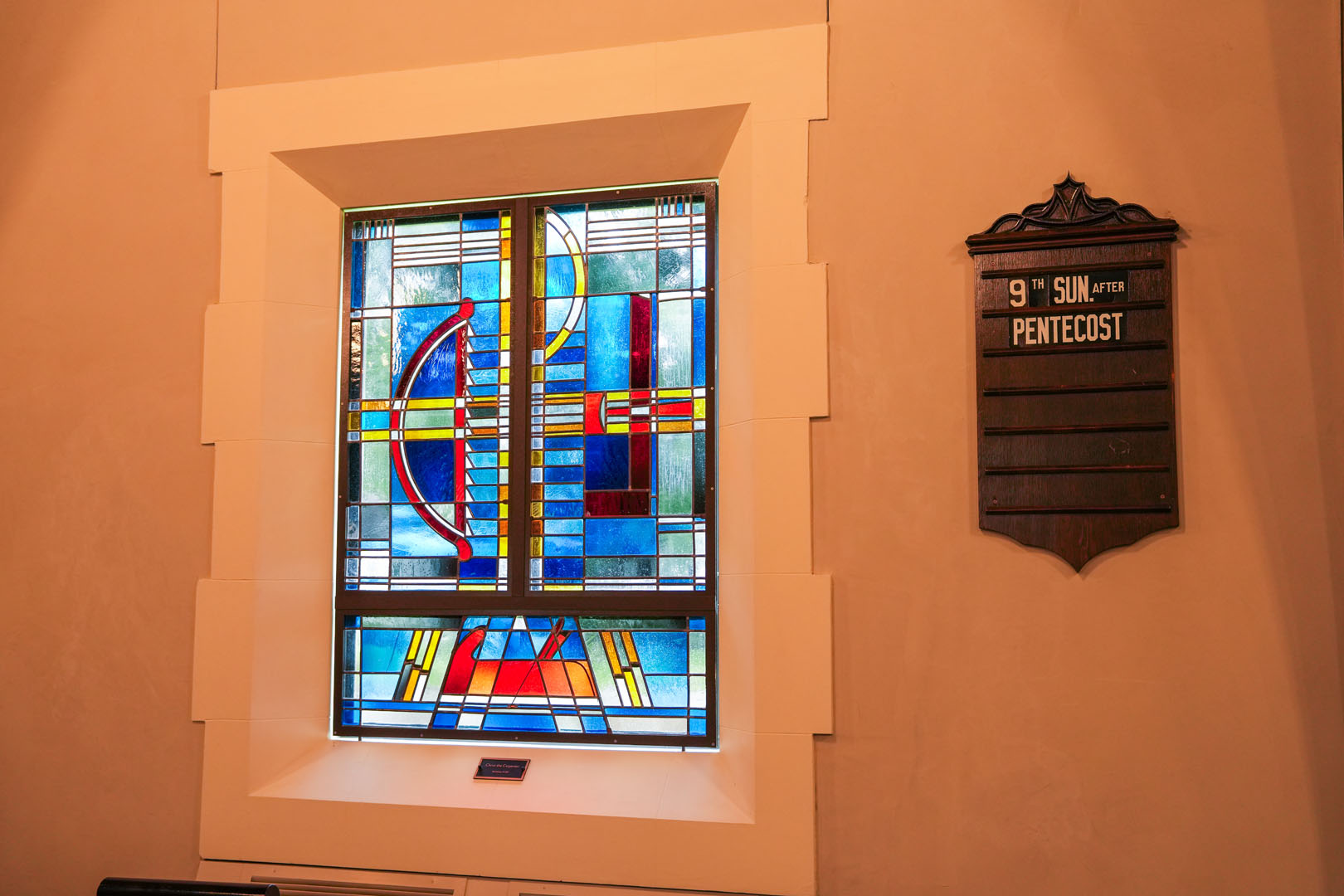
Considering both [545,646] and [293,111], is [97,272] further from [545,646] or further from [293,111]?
[545,646]

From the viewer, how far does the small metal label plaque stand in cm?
251

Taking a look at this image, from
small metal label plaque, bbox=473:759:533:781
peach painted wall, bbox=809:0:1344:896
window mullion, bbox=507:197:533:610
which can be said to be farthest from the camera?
window mullion, bbox=507:197:533:610

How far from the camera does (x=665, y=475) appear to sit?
2695 millimetres

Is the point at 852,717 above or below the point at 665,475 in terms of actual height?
below

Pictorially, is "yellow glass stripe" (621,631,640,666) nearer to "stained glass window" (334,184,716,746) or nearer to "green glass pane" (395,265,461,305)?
"stained glass window" (334,184,716,746)

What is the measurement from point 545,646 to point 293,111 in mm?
1720

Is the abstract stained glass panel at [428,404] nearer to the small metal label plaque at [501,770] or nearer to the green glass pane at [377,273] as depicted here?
the green glass pane at [377,273]

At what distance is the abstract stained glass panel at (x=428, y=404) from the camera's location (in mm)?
2799

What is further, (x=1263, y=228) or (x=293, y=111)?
(x=293, y=111)

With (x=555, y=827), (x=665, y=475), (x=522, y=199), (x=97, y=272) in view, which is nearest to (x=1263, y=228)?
(x=665, y=475)

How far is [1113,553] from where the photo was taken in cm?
211

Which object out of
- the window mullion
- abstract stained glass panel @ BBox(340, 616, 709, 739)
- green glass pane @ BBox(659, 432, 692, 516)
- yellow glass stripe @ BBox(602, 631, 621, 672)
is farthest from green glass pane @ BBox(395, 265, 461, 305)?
yellow glass stripe @ BBox(602, 631, 621, 672)

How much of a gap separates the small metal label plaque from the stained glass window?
0.12 m

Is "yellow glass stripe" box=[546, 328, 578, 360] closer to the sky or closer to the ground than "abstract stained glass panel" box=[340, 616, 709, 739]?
closer to the sky
